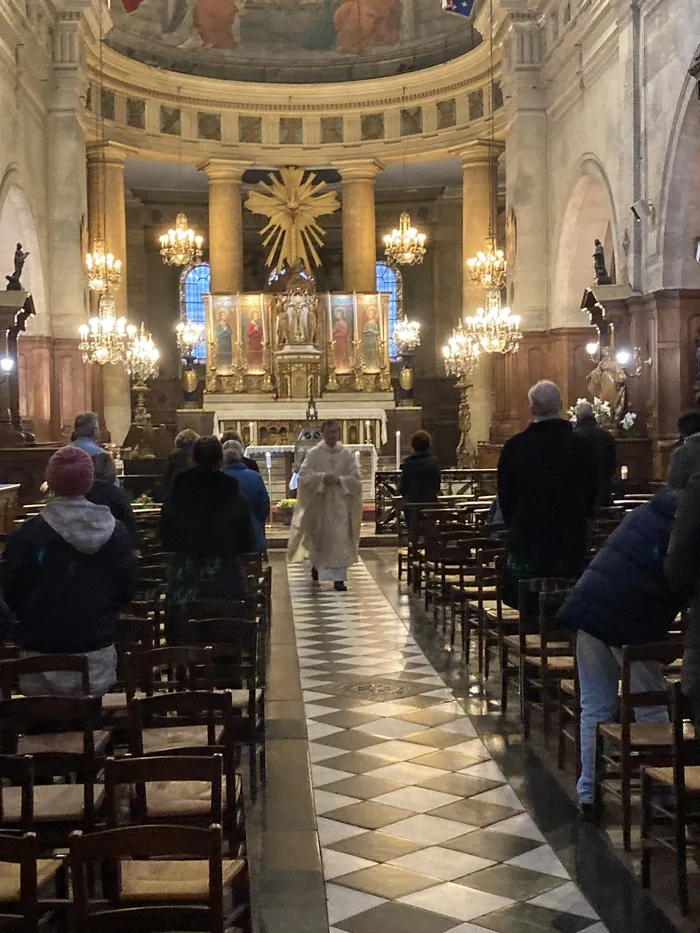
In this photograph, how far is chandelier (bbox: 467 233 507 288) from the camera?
25.4 m

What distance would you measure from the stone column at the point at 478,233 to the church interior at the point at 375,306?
7 cm

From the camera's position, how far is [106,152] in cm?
2731

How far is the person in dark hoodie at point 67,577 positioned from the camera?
5684 millimetres

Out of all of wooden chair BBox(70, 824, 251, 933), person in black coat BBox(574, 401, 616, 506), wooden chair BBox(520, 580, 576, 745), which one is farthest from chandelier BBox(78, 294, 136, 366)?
wooden chair BBox(70, 824, 251, 933)

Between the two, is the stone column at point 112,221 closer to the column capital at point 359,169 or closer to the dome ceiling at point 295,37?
the dome ceiling at point 295,37

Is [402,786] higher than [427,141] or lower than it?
lower

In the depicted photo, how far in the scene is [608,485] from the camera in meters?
13.0

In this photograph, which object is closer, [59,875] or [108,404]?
[59,875]

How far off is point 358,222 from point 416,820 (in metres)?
25.3

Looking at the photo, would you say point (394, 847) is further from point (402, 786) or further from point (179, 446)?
point (179, 446)

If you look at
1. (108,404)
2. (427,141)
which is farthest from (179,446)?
(427,141)

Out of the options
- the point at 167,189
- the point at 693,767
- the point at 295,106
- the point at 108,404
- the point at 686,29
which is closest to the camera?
the point at 693,767

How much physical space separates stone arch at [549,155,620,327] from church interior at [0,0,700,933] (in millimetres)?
59

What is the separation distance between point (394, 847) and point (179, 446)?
257 inches
